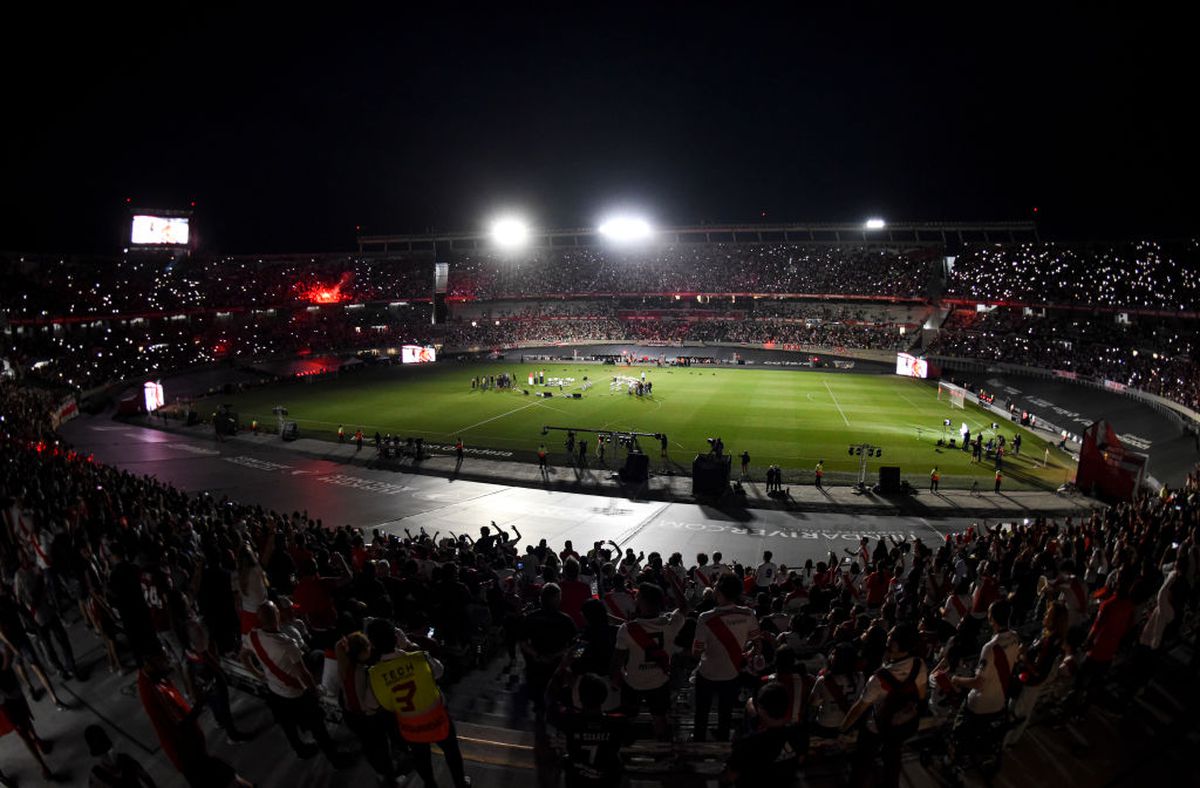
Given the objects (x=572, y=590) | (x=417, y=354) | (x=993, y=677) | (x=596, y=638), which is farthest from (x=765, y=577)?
(x=417, y=354)

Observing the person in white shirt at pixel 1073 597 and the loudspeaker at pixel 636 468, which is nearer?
the person in white shirt at pixel 1073 597

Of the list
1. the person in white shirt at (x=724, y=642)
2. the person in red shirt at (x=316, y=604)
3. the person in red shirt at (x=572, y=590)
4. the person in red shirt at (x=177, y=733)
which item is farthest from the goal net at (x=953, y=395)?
the person in red shirt at (x=177, y=733)

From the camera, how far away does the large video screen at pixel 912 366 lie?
59094mm

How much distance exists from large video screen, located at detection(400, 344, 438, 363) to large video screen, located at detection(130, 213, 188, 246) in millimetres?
30310

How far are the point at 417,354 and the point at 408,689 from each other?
71.2 meters

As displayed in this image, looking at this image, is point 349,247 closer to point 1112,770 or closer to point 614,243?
point 614,243

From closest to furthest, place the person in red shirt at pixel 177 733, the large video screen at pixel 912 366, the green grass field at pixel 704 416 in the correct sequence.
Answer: the person in red shirt at pixel 177 733 → the green grass field at pixel 704 416 → the large video screen at pixel 912 366

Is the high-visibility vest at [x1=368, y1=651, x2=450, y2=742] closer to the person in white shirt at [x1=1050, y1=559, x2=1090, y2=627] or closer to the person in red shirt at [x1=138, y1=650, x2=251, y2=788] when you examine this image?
the person in red shirt at [x1=138, y1=650, x2=251, y2=788]

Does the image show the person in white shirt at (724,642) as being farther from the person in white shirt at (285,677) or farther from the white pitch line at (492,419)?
the white pitch line at (492,419)

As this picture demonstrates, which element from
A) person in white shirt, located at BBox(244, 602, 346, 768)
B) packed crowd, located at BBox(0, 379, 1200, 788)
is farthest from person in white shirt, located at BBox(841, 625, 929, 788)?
person in white shirt, located at BBox(244, 602, 346, 768)

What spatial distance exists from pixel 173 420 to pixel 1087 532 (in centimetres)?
4628

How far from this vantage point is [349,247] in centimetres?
11412

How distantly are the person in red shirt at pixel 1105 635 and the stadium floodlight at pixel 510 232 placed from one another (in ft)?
346

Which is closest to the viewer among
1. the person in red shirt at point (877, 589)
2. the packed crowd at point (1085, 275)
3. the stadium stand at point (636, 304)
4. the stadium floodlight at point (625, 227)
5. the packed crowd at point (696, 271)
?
the person in red shirt at point (877, 589)
